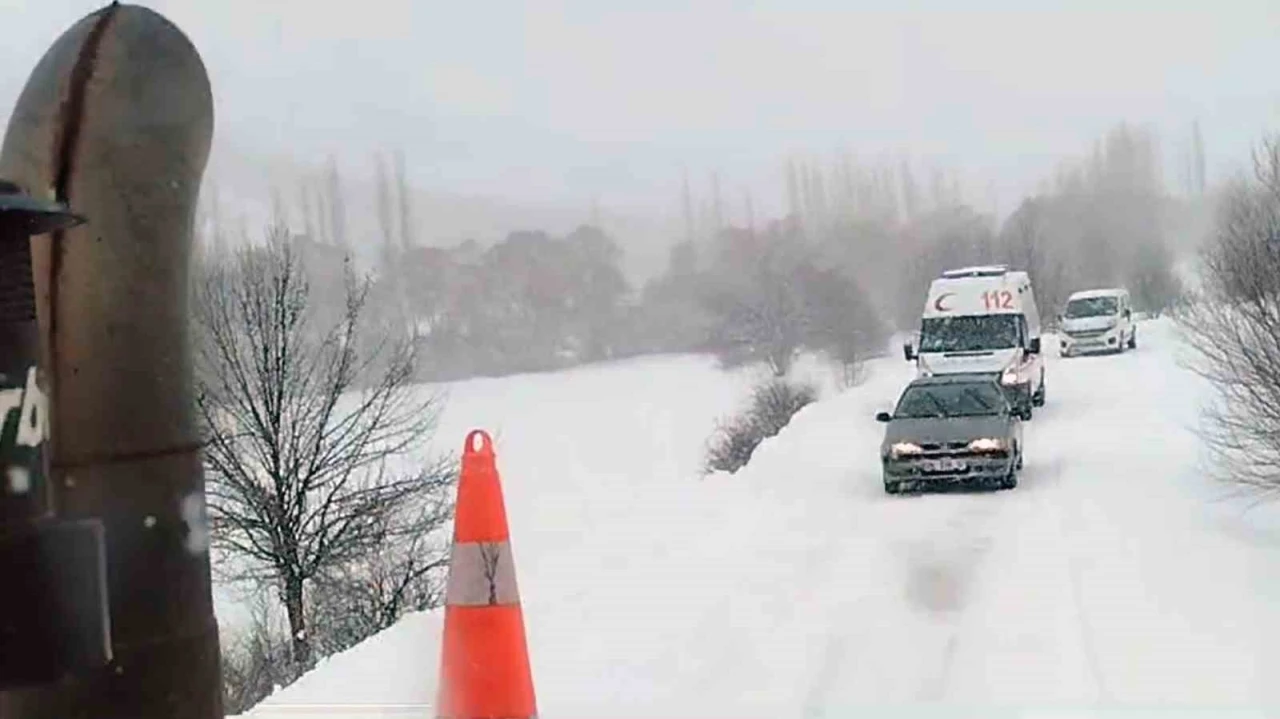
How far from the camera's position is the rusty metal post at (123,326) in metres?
2.60

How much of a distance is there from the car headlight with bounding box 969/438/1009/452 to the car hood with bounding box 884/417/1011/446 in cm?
6

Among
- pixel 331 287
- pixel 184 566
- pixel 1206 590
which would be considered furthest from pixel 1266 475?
pixel 331 287

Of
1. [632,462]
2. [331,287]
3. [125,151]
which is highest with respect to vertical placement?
[331,287]

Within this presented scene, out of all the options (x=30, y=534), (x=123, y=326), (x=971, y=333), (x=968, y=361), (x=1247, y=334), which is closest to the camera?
(x=30, y=534)

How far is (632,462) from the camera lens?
47.0 m

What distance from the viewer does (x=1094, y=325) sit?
133ft

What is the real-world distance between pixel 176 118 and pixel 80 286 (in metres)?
0.38

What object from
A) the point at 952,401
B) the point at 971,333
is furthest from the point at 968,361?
the point at 952,401

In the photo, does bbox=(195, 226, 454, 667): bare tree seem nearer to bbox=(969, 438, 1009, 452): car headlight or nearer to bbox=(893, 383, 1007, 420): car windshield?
bbox=(893, 383, 1007, 420): car windshield

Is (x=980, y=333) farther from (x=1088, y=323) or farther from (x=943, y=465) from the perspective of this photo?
(x=1088, y=323)

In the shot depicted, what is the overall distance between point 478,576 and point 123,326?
2221mm

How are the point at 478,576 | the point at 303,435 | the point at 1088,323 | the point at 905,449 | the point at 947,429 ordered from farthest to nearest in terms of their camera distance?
the point at 1088,323 < the point at 303,435 < the point at 947,429 < the point at 905,449 < the point at 478,576

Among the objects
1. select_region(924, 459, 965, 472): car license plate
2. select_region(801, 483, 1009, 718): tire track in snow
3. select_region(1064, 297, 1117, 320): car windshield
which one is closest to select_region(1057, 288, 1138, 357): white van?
select_region(1064, 297, 1117, 320): car windshield

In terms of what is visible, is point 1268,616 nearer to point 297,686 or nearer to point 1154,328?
point 297,686
